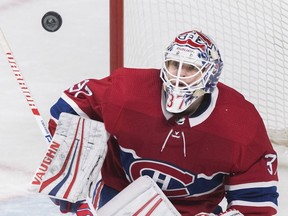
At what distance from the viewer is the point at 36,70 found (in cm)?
384

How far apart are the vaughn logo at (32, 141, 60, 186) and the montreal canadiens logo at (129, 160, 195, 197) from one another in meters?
0.21

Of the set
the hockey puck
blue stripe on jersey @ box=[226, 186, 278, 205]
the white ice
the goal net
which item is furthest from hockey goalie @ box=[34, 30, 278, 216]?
the hockey puck

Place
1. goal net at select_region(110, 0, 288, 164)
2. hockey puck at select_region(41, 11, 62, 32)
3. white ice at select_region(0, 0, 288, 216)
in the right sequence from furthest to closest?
hockey puck at select_region(41, 11, 62, 32), goal net at select_region(110, 0, 288, 164), white ice at select_region(0, 0, 288, 216)

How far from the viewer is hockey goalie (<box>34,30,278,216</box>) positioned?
221cm

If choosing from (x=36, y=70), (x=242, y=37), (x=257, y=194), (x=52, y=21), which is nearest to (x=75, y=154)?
(x=257, y=194)

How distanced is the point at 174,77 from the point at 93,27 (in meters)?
1.91

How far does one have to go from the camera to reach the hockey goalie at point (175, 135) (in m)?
2.21

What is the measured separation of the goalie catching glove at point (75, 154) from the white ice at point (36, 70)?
0.61m

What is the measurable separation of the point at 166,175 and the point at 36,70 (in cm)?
164

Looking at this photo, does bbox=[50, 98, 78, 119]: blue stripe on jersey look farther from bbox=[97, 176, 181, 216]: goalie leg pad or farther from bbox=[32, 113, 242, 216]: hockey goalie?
bbox=[97, 176, 181, 216]: goalie leg pad

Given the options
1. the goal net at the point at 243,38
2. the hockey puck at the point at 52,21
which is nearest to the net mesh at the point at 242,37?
the goal net at the point at 243,38

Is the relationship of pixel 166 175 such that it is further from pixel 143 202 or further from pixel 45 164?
pixel 45 164

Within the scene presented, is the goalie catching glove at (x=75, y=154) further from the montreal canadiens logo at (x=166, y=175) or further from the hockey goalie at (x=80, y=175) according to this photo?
the montreal canadiens logo at (x=166, y=175)

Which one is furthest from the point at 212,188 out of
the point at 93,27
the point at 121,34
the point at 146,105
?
the point at 93,27
